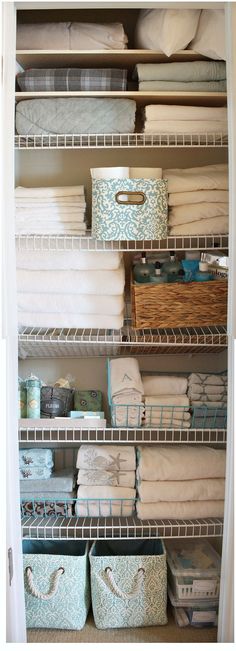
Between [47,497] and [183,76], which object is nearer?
[183,76]

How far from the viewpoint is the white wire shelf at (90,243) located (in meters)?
2.51

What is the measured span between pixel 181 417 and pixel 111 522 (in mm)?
439

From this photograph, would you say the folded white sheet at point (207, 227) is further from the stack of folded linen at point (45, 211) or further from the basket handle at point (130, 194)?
the stack of folded linen at point (45, 211)

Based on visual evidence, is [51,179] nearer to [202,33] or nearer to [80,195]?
Result: [80,195]

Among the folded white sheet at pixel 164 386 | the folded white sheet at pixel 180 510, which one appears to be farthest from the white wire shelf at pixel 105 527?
the folded white sheet at pixel 164 386

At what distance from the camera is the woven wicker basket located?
97.5 inches

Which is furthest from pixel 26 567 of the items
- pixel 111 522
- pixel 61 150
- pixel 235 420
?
pixel 61 150

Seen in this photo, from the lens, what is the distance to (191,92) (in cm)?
248

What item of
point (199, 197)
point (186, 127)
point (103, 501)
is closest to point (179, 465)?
point (103, 501)

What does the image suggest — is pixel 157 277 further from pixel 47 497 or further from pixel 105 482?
pixel 47 497

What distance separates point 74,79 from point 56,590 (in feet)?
5.63

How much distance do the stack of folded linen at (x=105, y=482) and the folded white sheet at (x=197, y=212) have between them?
828 millimetres

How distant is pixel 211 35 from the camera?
2363 millimetres

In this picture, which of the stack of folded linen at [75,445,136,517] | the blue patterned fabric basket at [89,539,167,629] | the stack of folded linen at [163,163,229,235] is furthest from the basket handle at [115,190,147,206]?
the blue patterned fabric basket at [89,539,167,629]
